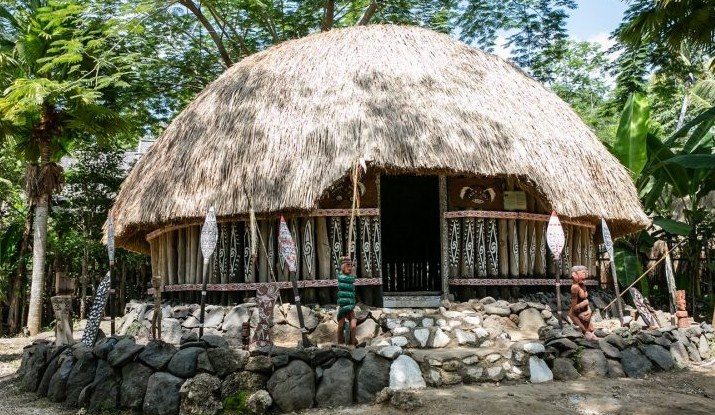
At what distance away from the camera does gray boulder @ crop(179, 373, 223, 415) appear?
18.3ft

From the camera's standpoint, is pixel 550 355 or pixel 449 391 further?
pixel 550 355

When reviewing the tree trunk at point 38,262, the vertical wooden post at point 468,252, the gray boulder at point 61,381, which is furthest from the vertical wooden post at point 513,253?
the tree trunk at point 38,262

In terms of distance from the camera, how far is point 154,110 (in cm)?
1662

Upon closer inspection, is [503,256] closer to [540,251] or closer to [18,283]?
[540,251]

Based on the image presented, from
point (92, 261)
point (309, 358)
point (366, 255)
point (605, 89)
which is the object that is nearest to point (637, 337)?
point (366, 255)

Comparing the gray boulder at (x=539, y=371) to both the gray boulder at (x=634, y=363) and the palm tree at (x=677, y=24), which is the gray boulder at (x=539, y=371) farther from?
the palm tree at (x=677, y=24)

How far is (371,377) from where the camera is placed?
236 inches

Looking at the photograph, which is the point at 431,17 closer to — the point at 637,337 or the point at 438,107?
the point at 438,107

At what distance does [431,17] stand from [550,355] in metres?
11.9

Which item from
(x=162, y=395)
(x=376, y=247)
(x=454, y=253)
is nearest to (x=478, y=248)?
(x=454, y=253)

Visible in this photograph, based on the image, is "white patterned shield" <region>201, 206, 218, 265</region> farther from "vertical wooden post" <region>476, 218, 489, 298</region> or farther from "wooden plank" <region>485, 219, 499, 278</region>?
"wooden plank" <region>485, 219, 499, 278</region>

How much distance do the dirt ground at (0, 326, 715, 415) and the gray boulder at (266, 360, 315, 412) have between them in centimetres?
13

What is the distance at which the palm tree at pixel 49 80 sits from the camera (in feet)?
39.1

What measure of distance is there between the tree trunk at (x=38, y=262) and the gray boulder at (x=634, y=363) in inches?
434
